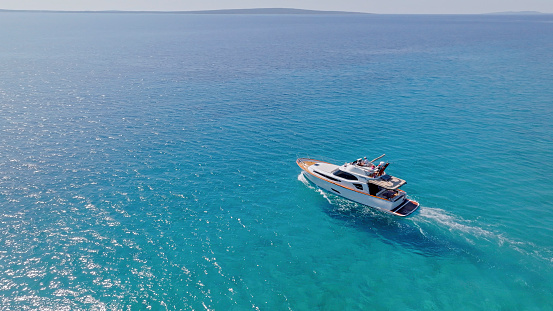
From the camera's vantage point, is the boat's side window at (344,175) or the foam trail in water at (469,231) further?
the boat's side window at (344,175)

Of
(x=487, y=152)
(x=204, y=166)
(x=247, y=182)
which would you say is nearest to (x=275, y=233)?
(x=247, y=182)

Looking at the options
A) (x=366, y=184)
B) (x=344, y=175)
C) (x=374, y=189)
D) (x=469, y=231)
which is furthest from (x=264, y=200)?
(x=469, y=231)

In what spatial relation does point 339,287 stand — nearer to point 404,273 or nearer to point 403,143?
point 404,273

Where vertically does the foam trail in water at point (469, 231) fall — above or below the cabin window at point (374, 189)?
below

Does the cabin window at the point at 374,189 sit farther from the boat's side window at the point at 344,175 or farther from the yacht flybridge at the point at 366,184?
the boat's side window at the point at 344,175

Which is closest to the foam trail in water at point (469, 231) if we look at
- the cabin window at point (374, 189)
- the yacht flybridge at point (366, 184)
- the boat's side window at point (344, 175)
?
the yacht flybridge at point (366, 184)

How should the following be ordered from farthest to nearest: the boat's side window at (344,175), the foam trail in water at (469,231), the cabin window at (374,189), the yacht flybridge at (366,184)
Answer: the boat's side window at (344,175), the cabin window at (374,189), the yacht flybridge at (366,184), the foam trail in water at (469,231)

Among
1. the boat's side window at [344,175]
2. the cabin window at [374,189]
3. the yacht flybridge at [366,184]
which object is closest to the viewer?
the yacht flybridge at [366,184]

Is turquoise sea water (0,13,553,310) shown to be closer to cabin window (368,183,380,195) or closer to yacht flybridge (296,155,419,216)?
yacht flybridge (296,155,419,216)
